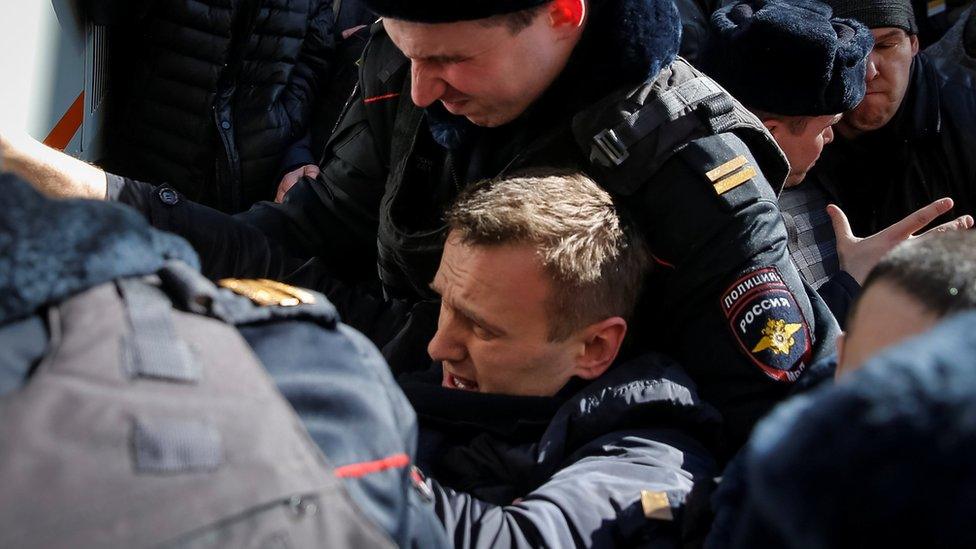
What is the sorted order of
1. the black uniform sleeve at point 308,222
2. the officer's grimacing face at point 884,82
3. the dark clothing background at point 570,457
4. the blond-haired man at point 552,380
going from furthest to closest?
the officer's grimacing face at point 884,82 < the black uniform sleeve at point 308,222 < the blond-haired man at point 552,380 < the dark clothing background at point 570,457

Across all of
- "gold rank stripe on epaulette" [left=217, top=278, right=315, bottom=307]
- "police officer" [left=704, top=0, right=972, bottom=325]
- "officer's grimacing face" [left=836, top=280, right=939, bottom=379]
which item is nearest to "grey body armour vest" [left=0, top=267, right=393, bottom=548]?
"gold rank stripe on epaulette" [left=217, top=278, right=315, bottom=307]

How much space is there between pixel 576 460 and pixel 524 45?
703mm

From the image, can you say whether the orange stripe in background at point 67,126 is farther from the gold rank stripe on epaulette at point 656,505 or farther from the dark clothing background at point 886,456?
the dark clothing background at point 886,456

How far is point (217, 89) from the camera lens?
2650mm

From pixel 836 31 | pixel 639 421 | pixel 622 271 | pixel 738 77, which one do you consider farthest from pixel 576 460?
pixel 836 31

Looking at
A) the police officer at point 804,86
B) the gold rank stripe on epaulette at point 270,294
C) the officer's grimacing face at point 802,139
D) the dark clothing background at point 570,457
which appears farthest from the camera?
the officer's grimacing face at point 802,139

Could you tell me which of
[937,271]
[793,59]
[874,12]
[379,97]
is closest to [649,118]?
[379,97]

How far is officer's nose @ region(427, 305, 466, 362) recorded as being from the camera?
1.61 m

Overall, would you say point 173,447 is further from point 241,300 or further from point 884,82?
point 884,82

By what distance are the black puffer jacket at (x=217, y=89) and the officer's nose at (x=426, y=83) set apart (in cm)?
95

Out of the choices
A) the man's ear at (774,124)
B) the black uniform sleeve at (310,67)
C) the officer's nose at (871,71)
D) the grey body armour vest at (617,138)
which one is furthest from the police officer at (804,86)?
the black uniform sleeve at (310,67)

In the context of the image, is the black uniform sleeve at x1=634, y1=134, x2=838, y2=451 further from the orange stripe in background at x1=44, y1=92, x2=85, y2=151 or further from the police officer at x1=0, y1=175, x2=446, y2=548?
the orange stripe in background at x1=44, y1=92, x2=85, y2=151

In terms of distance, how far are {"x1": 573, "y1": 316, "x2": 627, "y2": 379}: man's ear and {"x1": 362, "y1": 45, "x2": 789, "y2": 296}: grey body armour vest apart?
0.73 ft

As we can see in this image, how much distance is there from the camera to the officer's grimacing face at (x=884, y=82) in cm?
264
